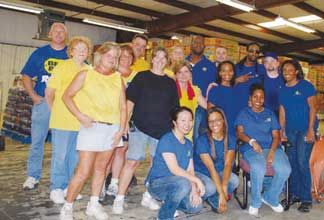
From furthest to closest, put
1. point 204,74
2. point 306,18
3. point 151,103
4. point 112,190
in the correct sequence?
point 306,18 < point 204,74 < point 112,190 < point 151,103

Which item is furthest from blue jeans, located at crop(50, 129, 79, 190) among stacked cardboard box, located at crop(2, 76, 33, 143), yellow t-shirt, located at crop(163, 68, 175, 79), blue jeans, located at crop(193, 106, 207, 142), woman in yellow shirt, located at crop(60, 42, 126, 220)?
stacked cardboard box, located at crop(2, 76, 33, 143)

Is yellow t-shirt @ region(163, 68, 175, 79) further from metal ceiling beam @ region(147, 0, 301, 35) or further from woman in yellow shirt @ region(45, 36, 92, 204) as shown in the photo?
metal ceiling beam @ region(147, 0, 301, 35)

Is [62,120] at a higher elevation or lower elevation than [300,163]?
higher

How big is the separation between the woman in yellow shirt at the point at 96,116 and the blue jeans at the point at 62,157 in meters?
0.53

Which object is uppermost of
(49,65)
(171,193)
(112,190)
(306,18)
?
(306,18)

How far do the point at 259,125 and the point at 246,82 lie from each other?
58 cm

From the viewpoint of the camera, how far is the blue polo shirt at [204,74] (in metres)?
4.18

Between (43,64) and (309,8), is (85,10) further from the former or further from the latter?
(43,64)

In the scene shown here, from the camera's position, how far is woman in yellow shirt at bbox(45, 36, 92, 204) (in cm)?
320

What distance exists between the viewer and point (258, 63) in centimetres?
412

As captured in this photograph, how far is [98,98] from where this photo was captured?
274 cm

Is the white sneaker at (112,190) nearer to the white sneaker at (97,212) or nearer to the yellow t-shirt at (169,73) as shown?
the white sneaker at (97,212)

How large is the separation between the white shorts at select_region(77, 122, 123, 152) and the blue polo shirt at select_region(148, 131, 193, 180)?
0.38 metres

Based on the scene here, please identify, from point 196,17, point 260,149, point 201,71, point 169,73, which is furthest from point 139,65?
point 196,17
